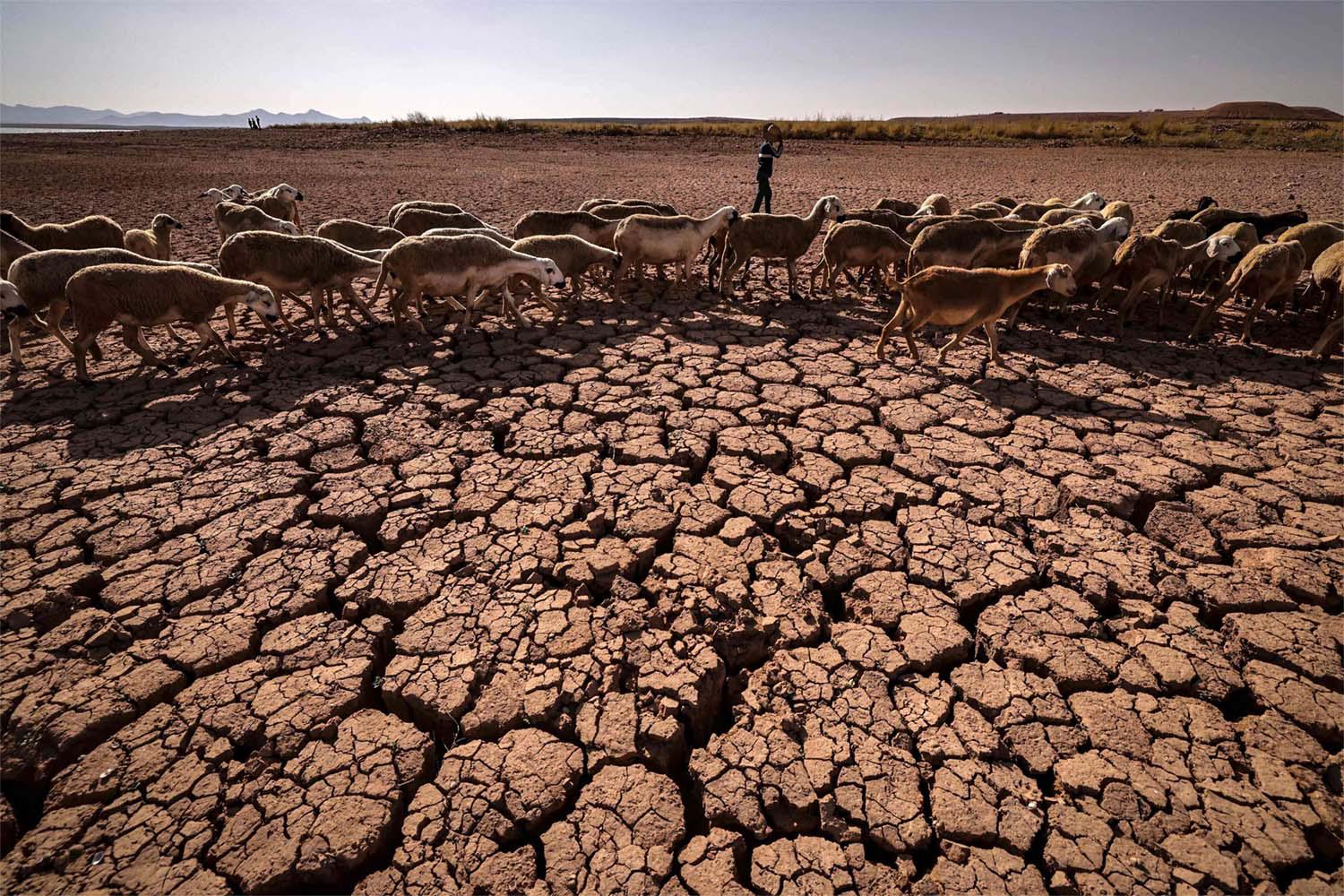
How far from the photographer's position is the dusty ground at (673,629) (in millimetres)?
2213

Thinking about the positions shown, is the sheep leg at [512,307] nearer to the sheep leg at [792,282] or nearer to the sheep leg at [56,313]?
the sheep leg at [792,282]

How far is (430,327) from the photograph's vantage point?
6.95m

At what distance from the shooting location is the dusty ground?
221 cm

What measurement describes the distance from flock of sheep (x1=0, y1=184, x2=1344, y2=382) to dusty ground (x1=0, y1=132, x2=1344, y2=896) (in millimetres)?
725

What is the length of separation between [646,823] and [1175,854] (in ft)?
6.49

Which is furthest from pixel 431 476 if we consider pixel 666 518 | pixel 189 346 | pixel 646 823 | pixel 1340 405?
pixel 1340 405

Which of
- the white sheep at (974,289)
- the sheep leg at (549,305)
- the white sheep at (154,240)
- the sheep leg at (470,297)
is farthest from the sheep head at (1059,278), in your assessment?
the white sheep at (154,240)

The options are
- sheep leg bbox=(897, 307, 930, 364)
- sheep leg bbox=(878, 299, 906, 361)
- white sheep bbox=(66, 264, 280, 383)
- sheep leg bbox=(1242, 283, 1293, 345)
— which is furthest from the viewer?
sheep leg bbox=(1242, 283, 1293, 345)

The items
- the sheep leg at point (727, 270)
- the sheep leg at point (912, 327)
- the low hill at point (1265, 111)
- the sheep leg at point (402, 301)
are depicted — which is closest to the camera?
the sheep leg at point (912, 327)

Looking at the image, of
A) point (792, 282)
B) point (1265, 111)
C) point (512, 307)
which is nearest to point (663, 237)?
point (792, 282)

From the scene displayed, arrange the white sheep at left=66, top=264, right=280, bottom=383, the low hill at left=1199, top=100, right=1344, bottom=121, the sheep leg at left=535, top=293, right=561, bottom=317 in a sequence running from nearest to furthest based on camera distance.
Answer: the white sheep at left=66, top=264, right=280, bottom=383
the sheep leg at left=535, top=293, right=561, bottom=317
the low hill at left=1199, top=100, right=1344, bottom=121

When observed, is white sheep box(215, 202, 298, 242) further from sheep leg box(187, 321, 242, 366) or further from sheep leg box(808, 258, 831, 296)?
sheep leg box(808, 258, 831, 296)

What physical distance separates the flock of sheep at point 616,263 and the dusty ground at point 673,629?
0.72m

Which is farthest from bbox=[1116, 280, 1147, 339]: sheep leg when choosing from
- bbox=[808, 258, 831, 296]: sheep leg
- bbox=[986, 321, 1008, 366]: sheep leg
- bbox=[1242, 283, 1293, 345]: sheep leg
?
bbox=[808, 258, 831, 296]: sheep leg
